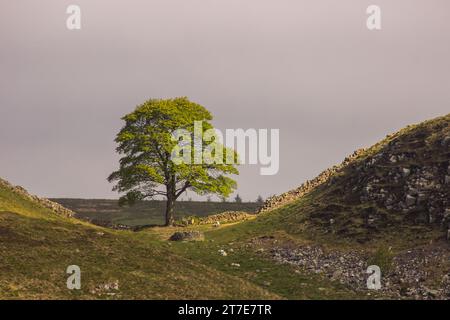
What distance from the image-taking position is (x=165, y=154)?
66.7 meters

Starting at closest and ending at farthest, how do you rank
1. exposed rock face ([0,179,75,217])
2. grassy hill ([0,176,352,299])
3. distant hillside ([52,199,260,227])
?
grassy hill ([0,176,352,299]) → exposed rock face ([0,179,75,217]) → distant hillside ([52,199,260,227])

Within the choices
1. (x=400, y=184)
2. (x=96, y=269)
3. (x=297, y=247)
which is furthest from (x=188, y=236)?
(x=400, y=184)

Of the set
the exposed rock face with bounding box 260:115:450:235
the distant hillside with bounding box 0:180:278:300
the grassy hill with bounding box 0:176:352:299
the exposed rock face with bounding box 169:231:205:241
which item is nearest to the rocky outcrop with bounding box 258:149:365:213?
the exposed rock face with bounding box 260:115:450:235

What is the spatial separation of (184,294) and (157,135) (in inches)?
1397

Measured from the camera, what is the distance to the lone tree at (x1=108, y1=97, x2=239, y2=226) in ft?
215

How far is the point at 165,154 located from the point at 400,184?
28196 mm

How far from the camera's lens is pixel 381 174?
50.9 metres

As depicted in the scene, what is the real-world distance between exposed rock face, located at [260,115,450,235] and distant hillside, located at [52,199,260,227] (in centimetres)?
3862

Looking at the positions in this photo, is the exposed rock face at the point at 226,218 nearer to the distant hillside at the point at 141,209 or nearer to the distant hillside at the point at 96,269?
the distant hillside at the point at 141,209

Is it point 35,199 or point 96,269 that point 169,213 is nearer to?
point 35,199

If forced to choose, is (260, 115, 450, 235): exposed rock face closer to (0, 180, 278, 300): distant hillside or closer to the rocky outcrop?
the rocky outcrop
